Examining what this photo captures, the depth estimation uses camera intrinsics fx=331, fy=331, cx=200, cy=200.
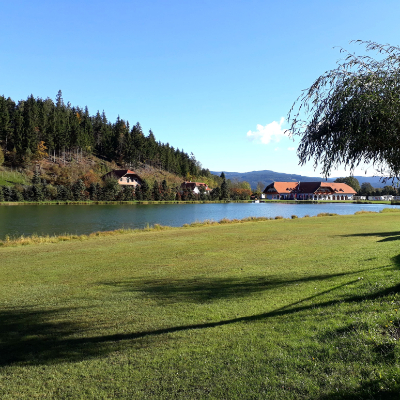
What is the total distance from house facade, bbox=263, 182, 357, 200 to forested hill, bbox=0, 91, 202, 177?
35.2 metres

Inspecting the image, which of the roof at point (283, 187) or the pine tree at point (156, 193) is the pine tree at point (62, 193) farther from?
the roof at point (283, 187)

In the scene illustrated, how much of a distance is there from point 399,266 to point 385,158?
4.07 m

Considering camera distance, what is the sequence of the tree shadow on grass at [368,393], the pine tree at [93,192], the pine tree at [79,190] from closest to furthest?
the tree shadow on grass at [368,393] → the pine tree at [79,190] → the pine tree at [93,192]

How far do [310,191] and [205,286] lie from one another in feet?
422

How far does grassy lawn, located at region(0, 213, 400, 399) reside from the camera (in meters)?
4.23

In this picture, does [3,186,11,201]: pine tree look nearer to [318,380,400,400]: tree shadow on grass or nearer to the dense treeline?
the dense treeline

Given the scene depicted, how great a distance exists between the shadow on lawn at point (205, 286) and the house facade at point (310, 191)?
12553 centimetres

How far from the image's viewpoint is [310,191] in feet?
428

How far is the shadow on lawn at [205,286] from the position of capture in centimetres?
855

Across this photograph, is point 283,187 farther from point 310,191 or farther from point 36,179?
point 36,179

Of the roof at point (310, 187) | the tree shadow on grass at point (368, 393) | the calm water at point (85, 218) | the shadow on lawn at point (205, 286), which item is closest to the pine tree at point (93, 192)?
the calm water at point (85, 218)

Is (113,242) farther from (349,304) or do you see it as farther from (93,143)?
(93,143)

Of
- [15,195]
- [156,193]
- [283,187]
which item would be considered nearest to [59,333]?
[15,195]

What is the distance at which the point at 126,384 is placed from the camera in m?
4.46
